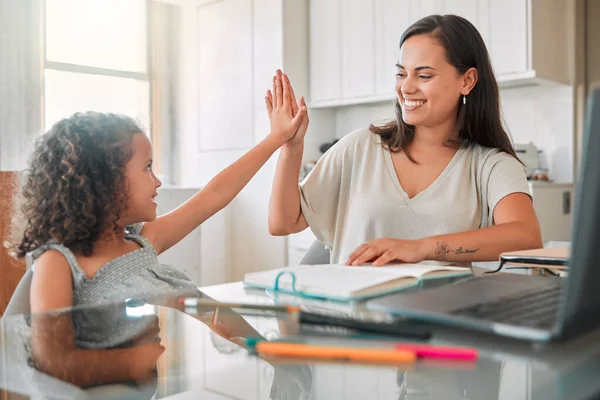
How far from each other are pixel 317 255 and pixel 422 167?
41 cm

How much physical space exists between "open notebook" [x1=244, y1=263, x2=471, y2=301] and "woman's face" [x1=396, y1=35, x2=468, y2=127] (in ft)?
2.28

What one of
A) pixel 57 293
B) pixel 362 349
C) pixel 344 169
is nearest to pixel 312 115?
pixel 344 169

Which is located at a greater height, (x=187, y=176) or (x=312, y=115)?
(x=312, y=115)

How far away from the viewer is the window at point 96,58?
407 cm

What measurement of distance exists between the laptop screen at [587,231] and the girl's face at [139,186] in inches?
32.5

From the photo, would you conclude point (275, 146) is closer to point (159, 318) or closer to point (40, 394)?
point (159, 318)

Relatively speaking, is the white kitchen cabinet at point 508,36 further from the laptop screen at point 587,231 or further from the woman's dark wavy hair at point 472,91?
the laptop screen at point 587,231

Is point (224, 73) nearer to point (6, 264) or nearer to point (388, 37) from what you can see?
point (388, 37)

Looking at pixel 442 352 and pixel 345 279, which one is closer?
pixel 442 352

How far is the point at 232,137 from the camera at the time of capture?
14.8 ft

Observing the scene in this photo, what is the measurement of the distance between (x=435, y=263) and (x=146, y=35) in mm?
3891

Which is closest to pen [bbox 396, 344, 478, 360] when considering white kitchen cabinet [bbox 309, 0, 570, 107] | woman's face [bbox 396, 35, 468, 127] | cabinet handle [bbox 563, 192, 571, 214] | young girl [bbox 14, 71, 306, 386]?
young girl [bbox 14, 71, 306, 386]

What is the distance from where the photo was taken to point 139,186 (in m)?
1.19

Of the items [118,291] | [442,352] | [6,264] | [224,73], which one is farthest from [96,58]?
[442,352]
